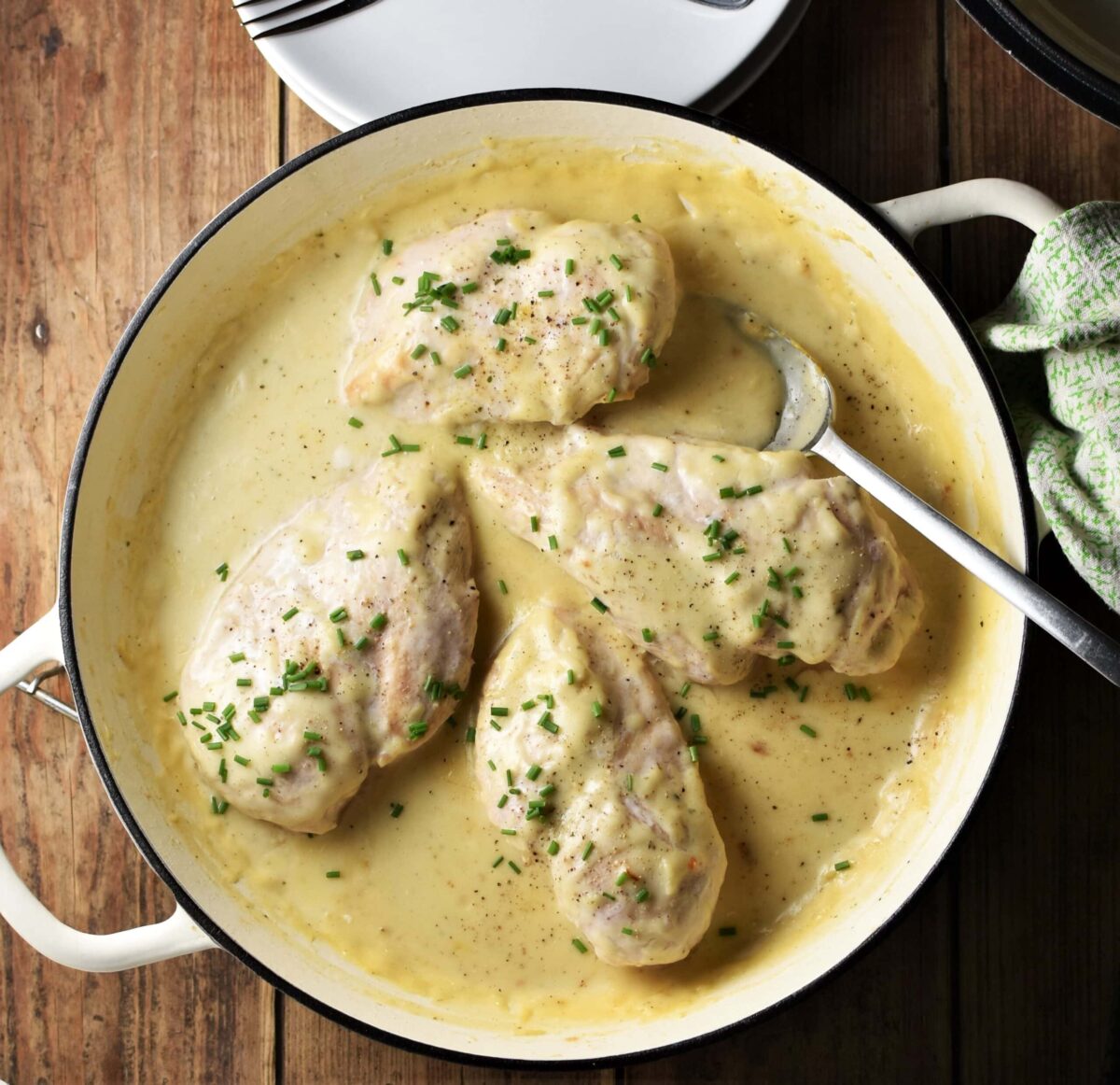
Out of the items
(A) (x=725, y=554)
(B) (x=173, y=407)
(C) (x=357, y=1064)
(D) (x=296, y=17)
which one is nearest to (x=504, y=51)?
(D) (x=296, y=17)

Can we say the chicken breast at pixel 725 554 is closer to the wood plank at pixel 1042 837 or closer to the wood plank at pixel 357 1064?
the wood plank at pixel 1042 837

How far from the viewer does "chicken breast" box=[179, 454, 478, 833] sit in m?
2.12

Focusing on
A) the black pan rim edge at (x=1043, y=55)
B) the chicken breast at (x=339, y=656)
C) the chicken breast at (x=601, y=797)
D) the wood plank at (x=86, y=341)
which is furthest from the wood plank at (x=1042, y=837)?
the wood plank at (x=86, y=341)

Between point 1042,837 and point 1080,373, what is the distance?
947 mm

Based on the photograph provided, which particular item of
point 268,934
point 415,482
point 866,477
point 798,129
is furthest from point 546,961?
point 798,129

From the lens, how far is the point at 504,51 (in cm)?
223

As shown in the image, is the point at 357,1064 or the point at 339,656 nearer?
the point at 339,656

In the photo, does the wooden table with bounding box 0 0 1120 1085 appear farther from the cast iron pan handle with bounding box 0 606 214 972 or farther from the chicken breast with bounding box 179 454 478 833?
the chicken breast with bounding box 179 454 478 833

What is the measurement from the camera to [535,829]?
2.13m

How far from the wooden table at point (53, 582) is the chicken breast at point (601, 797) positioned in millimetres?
411

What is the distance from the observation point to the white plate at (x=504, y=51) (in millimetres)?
2188

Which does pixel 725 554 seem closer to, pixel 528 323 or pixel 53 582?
pixel 528 323

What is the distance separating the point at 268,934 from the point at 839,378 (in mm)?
1583

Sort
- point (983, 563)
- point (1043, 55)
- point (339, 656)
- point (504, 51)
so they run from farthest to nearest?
point (504, 51)
point (339, 656)
point (983, 563)
point (1043, 55)
